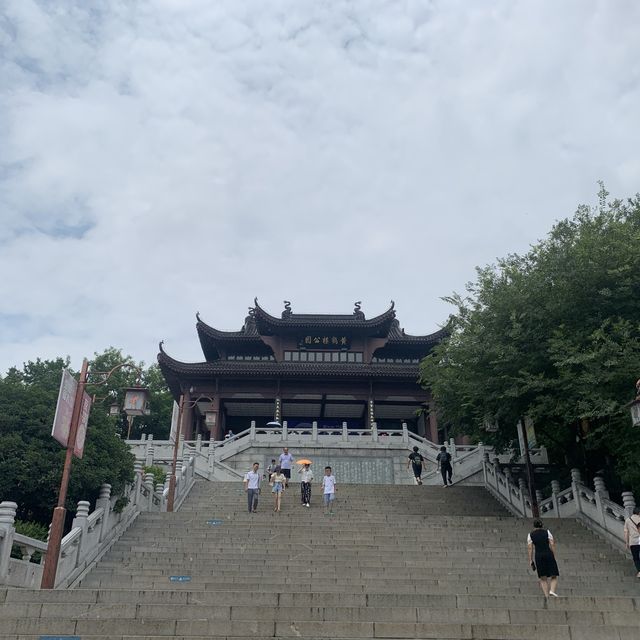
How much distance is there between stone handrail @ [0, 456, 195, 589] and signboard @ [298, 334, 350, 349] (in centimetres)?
1819

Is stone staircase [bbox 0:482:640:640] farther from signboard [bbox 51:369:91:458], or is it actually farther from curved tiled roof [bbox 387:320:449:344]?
curved tiled roof [bbox 387:320:449:344]

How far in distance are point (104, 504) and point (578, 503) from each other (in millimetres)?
10237

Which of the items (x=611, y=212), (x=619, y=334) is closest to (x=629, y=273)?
(x=619, y=334)

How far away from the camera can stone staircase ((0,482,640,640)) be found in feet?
21.0

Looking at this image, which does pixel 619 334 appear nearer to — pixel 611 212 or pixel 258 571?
pixel 611 212

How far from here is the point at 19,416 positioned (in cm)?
1148

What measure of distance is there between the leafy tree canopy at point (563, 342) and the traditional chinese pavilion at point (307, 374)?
12.1m

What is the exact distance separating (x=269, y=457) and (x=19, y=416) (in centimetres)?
1247

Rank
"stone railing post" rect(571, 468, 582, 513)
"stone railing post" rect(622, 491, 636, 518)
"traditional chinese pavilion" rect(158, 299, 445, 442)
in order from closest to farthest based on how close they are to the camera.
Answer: "stone railing post" rect(622, 491, 636, 518) → "stone railing post" rect(571, 468, 582, 513) → "traditional chinese pavilion" rect(158, 299, 445, 442)

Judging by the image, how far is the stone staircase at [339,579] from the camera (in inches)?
253

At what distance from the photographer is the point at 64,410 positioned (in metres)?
8.52

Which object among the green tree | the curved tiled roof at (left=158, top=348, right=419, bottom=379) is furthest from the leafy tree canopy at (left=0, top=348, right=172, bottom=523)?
the curved tiled roof at (left=158, top=348, right=419, bottom=379)

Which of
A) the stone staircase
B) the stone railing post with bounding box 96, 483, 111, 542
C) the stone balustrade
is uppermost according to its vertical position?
the stone balustrade

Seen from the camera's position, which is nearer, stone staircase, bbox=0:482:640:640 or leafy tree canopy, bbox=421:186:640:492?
stone staircase, bbox=0:482:640:640
